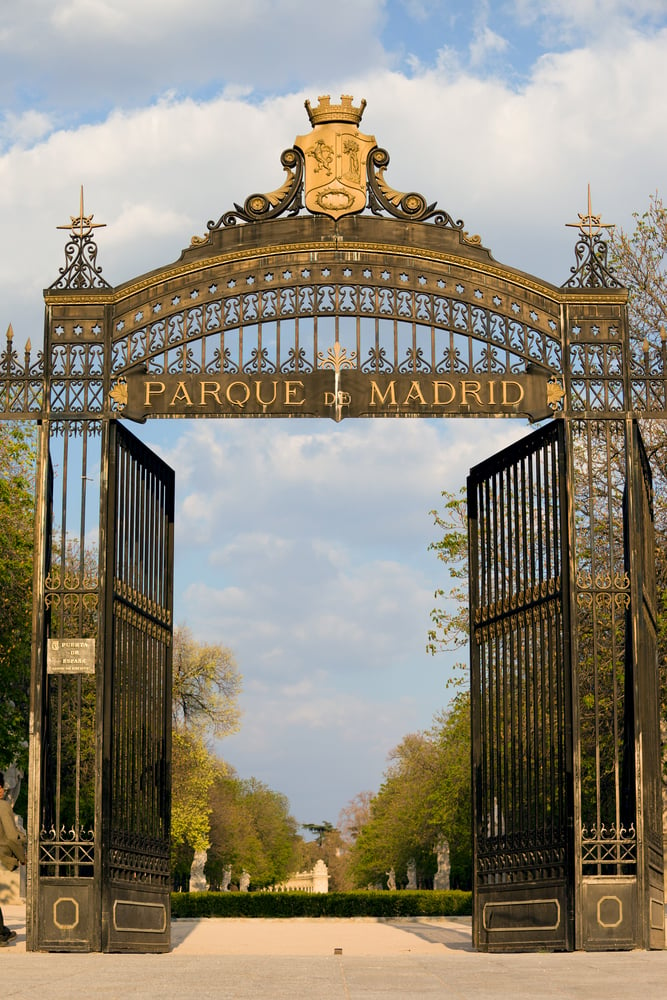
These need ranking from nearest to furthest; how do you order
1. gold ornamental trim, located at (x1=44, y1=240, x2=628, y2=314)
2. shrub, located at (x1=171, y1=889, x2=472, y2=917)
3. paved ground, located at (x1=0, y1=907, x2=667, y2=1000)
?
paved ground, located at (x1=0, y1=907, x2=667, y2=1000), gold ornamental trim, located at (x1=44, y1=240, x2=628, y2=314), shrub, located at (x1=171, y1=889, x2=472, y2=917)

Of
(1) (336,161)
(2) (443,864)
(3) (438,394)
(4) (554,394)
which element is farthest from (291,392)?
(2) (443,864)

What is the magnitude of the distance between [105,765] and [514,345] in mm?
5950

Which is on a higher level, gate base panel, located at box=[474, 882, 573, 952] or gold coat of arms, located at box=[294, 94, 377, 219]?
gold coat of arms, located at box=[294, 94, 377, 219]

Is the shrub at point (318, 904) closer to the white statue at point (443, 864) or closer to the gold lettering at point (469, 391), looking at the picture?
the white statue at point (443, 864)

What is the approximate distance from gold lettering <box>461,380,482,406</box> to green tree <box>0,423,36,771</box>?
32.3 feet

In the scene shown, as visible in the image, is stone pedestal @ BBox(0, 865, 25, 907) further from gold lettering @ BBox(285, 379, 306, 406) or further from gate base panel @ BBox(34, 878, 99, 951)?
gold lettering @ BBox(285, 379, 306, 406)

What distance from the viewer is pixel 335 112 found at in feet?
48.2

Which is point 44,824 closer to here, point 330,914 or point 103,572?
point 103,572

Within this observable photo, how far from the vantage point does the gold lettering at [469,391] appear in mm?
14438

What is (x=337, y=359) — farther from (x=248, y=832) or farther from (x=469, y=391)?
(x=248, y=832)

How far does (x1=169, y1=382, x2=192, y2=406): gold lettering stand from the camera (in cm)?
1452

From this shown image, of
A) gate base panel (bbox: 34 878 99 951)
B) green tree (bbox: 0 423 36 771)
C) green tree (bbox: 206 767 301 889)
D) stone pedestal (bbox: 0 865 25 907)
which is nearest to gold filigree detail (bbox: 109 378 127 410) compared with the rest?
gate base panel (bbox: 34 878 99 951)

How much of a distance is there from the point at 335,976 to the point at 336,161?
8117 mm

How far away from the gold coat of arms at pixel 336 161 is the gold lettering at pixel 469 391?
2149mm
